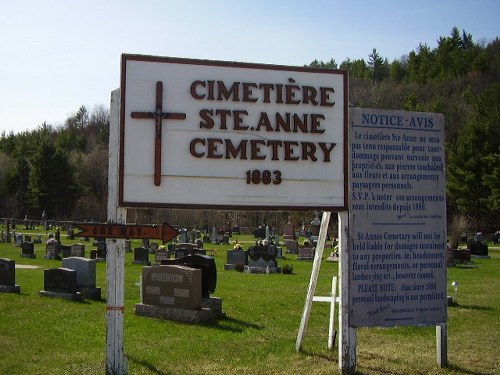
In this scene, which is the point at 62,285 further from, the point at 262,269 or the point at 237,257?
the point at 237,257

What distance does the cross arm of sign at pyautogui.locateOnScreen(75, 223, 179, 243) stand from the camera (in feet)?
23.8

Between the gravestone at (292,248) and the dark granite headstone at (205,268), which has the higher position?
the dark granite headstone at (205,268)

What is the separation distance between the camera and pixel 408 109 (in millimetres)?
80000

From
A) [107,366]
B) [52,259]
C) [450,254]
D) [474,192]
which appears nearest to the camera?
[107,366]

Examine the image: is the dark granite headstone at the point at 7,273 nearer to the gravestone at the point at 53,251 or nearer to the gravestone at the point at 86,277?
the gravestone at the point at 86,277

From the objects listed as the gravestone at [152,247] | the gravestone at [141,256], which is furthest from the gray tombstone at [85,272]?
the gravestone at [152,247]

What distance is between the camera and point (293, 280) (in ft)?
72.2

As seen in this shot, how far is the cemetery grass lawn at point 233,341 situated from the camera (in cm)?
851

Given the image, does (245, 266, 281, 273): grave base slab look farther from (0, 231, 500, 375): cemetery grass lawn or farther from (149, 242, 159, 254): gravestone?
(149, 242, 159, 254): gravestone

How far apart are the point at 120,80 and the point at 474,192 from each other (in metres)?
59.3

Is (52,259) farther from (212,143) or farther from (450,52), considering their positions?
(450,52)

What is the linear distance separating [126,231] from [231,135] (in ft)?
5.87

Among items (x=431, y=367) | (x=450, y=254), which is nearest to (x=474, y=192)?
(x=450, y=254)

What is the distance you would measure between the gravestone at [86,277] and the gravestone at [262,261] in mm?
9954
